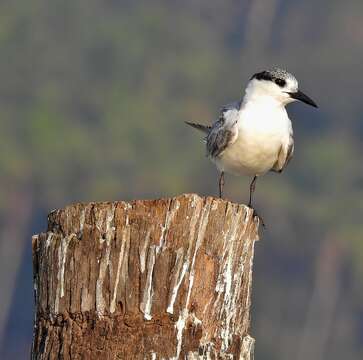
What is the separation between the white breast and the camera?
1099 cm

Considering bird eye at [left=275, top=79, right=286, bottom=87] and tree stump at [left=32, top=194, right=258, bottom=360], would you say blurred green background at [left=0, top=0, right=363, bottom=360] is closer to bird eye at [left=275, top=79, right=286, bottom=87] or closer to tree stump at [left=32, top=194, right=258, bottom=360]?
bird eye at [left=275, top=79, right=286, bottom=87]

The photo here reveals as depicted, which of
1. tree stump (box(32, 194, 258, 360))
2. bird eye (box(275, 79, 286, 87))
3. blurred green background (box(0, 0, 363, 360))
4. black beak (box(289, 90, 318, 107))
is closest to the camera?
tree stump (box(32, 194, 258, 360))

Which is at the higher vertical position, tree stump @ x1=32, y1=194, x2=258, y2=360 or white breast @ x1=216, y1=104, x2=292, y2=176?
white breast @ x1=216, y1=104, x2=292, y2=176

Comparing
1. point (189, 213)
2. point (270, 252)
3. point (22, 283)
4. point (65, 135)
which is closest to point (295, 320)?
point (270, 252)

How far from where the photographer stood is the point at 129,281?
770 centimetres

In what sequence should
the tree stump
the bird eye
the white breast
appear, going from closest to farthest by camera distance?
the tree stump < the white breast < the bird eye

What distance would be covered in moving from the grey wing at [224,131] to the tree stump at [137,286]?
3.11 m

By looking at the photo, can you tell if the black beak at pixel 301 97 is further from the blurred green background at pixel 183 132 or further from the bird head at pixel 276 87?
the blurred green background at pixel 183 132

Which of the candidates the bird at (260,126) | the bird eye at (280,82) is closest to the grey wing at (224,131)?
the bird at (260,126)

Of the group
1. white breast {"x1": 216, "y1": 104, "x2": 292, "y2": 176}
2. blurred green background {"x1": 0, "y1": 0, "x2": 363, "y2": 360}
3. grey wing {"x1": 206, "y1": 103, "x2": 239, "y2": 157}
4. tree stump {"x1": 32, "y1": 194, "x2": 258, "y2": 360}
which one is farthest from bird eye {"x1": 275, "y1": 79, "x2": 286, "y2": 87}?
blurred green background {"x1": 0, "y1": 0, "x2": 363, "y2": 360}

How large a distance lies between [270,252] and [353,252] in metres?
2.69

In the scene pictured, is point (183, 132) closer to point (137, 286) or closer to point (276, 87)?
point (276, 87)

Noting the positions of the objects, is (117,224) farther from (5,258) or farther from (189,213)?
(5,258)

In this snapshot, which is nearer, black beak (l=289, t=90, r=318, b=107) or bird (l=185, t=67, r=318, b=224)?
black beak (l=289, t=90, r=318, b=107)
